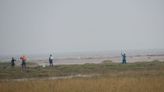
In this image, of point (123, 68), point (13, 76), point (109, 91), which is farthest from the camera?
point (123, 68)

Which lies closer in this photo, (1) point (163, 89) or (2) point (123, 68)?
(1) point (163, 89)

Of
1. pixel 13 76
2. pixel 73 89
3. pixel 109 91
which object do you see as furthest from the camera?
pixel 13 76

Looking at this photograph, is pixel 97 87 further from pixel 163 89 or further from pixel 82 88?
pixel 163 89

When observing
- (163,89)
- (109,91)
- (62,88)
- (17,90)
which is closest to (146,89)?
(163,89)

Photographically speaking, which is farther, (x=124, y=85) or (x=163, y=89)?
(x=124, y=85)

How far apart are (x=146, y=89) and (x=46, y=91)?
189 inches

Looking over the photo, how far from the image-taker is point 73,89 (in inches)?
650

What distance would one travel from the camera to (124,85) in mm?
17109

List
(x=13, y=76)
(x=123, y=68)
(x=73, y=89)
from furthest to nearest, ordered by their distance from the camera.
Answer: (x=123, y=68) → (x=13, y=76) → (x=73, y=89)

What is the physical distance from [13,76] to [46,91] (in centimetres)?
1809

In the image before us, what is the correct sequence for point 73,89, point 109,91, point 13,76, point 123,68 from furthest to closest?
point 123,68 < point 13,76 < point 73,89 < point 109,91

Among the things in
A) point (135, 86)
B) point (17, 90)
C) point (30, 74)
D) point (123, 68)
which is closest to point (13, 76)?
point (30, 74)

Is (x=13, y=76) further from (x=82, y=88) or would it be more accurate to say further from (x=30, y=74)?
(x=82, y=88)

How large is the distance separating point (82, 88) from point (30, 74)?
59.1 ft
